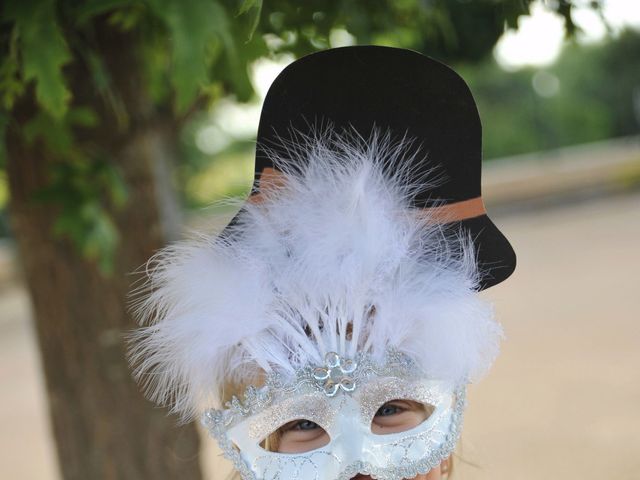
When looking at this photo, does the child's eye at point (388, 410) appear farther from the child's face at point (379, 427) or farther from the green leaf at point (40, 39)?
the green leaf at point (40, 39)

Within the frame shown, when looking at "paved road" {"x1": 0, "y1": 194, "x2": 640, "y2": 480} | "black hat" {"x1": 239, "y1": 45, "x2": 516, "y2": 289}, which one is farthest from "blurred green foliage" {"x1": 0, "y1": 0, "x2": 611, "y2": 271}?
"paved road" {"x1": 0, "y1": 194, "x2": 640, "y2": 480}

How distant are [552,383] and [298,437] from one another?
4475 mm

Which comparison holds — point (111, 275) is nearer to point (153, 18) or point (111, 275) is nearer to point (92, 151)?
point (92, 151)

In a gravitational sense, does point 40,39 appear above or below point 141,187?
below

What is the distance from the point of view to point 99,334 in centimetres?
263

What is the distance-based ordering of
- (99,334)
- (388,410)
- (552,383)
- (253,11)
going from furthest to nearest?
(552,383) → (99,334) → (388,410) → (253,11)

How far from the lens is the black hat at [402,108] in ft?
5.29

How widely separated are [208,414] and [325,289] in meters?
0.34

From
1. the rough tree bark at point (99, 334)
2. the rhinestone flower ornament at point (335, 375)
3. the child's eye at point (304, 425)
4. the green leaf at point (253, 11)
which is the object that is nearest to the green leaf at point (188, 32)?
the green leaf at point (253, 11)

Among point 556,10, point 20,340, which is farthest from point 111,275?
point 20,340

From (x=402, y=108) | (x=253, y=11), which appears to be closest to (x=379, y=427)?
(x=402, y=108)

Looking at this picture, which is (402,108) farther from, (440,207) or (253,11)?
(253,11)

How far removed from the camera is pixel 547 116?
55.5 ft

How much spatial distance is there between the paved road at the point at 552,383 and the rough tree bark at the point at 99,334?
0.96 meters
